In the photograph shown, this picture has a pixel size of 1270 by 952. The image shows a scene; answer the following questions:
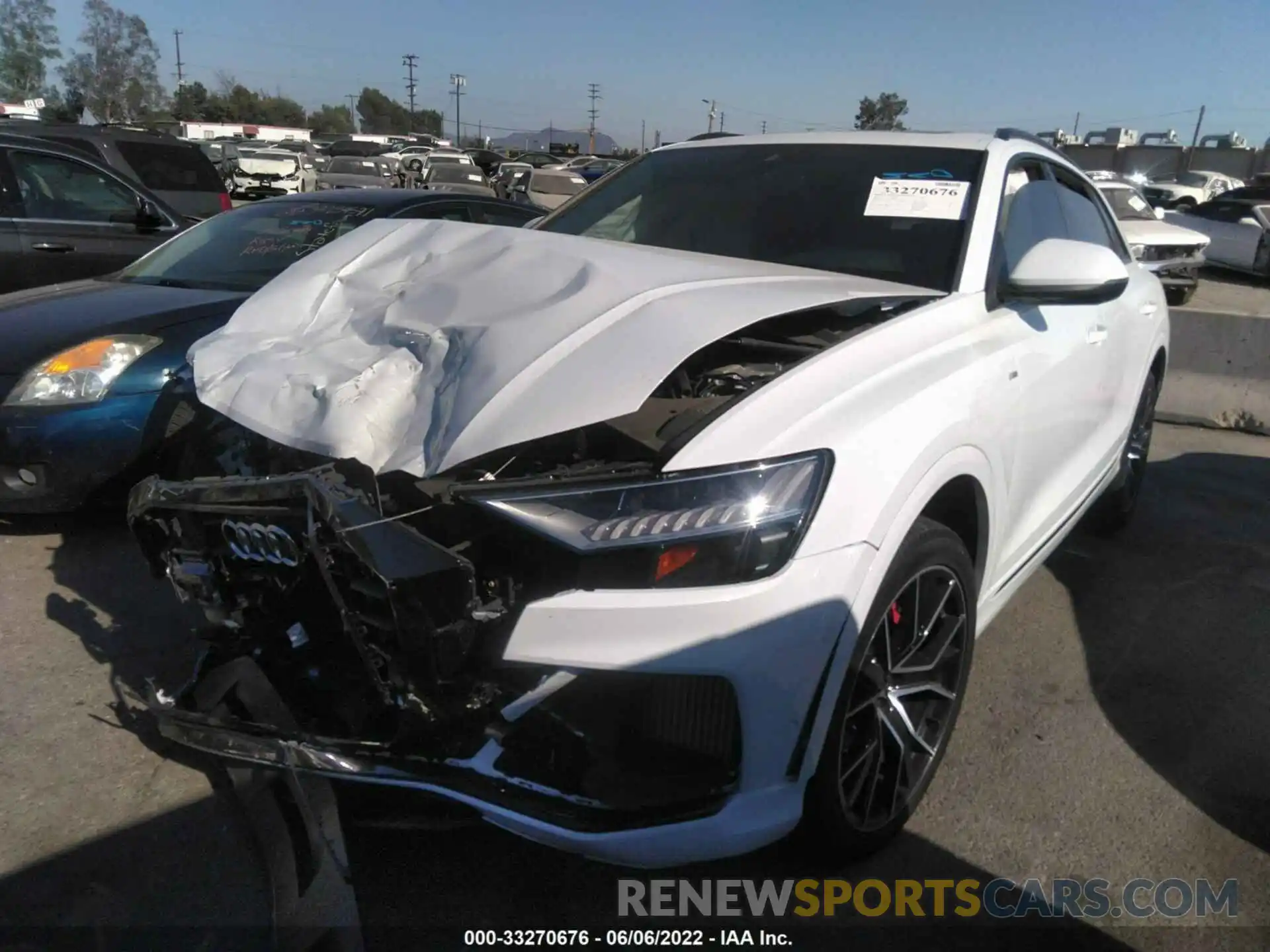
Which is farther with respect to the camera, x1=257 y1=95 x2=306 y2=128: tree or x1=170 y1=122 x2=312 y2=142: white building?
x1=257 y1=95 x2=306 y2=128: tree

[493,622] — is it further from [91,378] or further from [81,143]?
[81,143]

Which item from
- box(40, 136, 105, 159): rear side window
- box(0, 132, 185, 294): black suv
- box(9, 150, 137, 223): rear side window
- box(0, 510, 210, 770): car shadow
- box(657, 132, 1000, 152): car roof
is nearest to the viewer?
box(0, 510, 210, 770): car shadow

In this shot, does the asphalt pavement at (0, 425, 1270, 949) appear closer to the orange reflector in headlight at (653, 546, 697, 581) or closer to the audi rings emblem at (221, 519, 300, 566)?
the audi rings emblem at (221, 519, 300, 566)

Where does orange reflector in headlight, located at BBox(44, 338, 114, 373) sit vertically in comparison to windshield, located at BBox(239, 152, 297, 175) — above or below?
above

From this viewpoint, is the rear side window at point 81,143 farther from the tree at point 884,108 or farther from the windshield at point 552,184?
the tree at point 884,108

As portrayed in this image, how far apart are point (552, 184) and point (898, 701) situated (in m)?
13.6

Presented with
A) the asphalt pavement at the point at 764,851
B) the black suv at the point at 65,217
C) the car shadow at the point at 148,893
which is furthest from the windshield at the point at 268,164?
the car shadow at the point at 148,893

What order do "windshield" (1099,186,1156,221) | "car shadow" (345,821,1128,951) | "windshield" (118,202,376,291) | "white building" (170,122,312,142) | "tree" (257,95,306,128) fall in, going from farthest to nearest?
"tree" (257,95,306,128) → "white building" (170,122,312,142) → "windshield" (1099,186,1156,221) → "windshield" (118,202,376,291) → "car shadow" (345,821,1128,951)

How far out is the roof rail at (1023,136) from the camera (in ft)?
11.1

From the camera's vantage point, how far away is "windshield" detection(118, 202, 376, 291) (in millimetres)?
4723

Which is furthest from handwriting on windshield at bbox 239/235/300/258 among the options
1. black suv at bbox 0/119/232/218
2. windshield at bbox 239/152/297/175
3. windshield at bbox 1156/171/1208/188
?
windshield at bbox 1156/171/1208/188

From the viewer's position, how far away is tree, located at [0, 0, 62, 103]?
2048 inches

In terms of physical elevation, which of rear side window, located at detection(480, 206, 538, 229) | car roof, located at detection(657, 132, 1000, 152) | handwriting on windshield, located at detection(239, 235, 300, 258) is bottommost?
handwriting on windshield, located at detection(239, 235, 300, 258)

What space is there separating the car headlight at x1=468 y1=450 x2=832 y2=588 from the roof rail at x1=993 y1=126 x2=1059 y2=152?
6.94 ft
